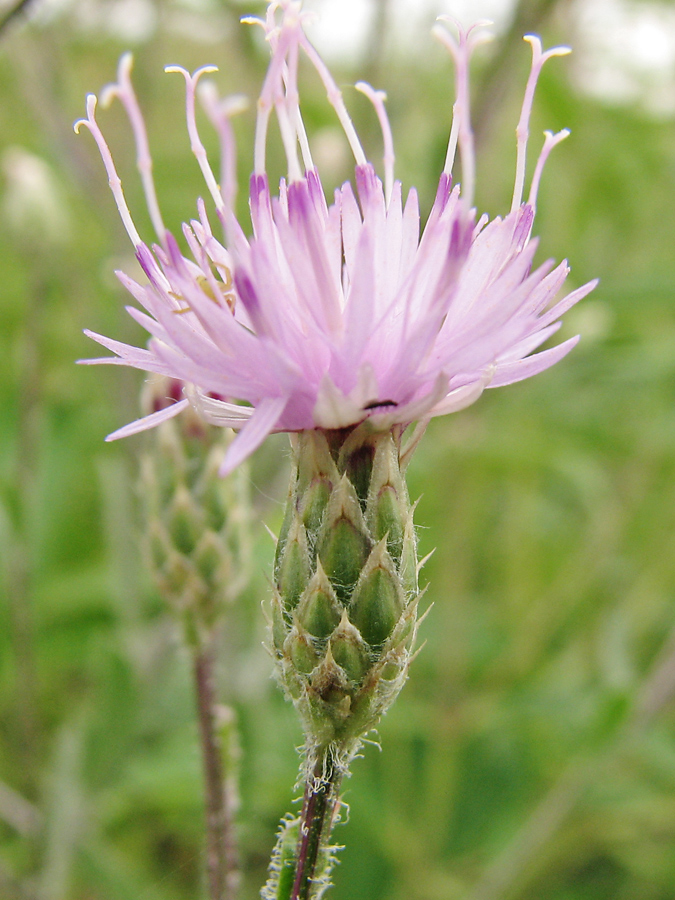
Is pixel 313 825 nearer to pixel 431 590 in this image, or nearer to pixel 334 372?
pixel 334 372

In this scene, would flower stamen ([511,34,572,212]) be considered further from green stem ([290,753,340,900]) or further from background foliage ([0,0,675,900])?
background foliage ([0,0,675,900])

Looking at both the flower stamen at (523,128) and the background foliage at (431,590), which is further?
the background foliage at (431,590)

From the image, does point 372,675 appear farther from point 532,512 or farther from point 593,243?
point 593,243

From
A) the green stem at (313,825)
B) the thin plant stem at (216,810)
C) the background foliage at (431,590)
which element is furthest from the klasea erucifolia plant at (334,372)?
the background foliage at (431,590)

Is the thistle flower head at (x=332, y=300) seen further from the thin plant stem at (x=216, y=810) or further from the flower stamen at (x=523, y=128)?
the thin plant stem at (x=216, y=810)

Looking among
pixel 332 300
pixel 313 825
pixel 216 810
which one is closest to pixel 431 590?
pixel 216 810

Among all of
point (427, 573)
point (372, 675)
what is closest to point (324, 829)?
point (372, 675)
